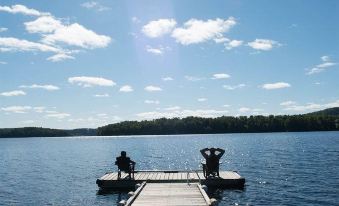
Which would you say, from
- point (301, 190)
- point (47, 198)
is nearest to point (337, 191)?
point (301, 190)

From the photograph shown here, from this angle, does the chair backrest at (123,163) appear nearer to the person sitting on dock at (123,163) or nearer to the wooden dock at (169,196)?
the person sitting on dock at (123,163)

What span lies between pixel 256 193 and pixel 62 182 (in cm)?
1880

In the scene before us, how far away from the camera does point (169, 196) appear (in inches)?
926

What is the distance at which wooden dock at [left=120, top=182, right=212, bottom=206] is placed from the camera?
21.5m

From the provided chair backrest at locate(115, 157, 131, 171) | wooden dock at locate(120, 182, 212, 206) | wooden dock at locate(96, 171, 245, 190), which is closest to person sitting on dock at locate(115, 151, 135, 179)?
chair backrest at locate(115, 157, 131, 171)

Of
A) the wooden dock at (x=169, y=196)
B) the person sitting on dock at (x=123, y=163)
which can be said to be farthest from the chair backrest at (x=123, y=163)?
the wooden dock at (x=169, y=196)

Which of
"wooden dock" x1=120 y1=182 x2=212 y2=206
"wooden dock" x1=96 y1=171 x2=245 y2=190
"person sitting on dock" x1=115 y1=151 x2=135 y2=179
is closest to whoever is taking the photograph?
"wooden dock" x1=120 y1=182 x2=212 y2=206

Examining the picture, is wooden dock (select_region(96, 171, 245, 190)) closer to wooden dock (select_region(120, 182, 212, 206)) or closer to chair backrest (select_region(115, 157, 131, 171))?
chair backrest (select_region(115, 157, 131, 171))

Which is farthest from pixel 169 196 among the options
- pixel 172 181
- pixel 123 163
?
pixel 123 163

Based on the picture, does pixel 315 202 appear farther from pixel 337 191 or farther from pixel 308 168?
pixel 308 168

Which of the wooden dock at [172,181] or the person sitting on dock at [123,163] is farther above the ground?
the person sitting on dock at [123,163]

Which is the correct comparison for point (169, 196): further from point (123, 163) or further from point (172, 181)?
point (123, 163)

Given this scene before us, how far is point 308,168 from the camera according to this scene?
47.8 metres

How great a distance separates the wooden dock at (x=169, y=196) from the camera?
21.5m
